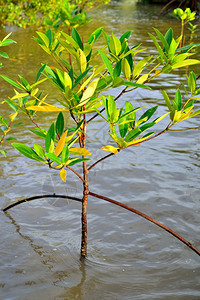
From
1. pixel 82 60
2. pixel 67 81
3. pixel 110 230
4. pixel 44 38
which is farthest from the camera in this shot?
pixel 110 230

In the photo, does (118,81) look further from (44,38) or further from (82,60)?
(44,38)

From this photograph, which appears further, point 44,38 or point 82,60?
point 44,38

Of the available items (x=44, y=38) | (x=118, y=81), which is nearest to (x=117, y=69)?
(x=118, y=81)

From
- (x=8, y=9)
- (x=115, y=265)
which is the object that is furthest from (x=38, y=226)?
(x=8, y=9)

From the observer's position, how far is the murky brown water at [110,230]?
6.59 feet

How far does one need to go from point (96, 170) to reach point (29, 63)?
391 centimetres

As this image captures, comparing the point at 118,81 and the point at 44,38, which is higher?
the point at 44,38

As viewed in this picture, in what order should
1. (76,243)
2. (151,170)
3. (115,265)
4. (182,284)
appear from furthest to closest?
(151,170)
(76,243)
(115,265)
(182,284)

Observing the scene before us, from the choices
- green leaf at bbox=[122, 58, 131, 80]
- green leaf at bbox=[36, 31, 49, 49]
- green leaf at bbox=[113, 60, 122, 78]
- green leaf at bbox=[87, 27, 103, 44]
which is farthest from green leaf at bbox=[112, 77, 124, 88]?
green leaf at bbox=[36, 31, 49, 49]

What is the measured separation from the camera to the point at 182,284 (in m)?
2.03

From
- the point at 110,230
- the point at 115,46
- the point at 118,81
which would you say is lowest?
the point at 110,230

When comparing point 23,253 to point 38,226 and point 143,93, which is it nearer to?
point 38,226

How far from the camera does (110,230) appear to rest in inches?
98.2

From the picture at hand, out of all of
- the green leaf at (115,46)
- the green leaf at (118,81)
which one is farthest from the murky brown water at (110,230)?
the green leaf at (115,46)
